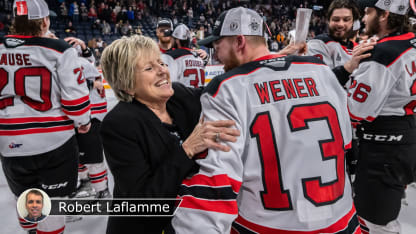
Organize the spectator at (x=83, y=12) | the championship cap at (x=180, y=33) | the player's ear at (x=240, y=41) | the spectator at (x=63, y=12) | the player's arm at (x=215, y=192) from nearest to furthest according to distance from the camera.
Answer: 1. the player's arm at (x=215, y=192)
2. the player's ear at (x=240, y=41)
3. the championship cap at (x=180, y=33)
4. the spectator at (x=63, y=12)
5. the spectator at (x=83, y=12)

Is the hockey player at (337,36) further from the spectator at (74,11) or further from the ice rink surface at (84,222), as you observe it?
the spectator at (74,11)

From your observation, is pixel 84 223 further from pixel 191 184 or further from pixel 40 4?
pixel 191 184

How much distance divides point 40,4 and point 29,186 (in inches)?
53.0

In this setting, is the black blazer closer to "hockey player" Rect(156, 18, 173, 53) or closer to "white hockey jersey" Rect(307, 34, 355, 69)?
"white hockey jersey" Rect(307, 34, 355, 69)

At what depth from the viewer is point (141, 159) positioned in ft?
4.30

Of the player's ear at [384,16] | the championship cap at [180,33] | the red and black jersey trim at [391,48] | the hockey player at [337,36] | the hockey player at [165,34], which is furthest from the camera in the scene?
the hockey player at [165,34]

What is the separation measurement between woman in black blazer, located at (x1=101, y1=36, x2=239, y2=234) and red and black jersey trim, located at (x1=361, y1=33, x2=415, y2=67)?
1239 millimetres

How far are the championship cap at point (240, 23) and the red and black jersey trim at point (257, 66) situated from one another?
0.16m

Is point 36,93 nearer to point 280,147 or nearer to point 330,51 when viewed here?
point 280,147

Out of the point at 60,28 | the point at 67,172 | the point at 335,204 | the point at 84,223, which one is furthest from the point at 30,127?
the point at 60,28

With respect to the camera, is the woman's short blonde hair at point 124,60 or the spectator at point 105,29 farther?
the spectator at point 105,29

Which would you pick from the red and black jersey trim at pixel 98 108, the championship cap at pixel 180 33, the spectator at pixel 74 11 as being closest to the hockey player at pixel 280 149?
the red and black jersey trim at pixel 98 108

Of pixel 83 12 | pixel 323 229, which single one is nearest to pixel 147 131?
pixel 323 229

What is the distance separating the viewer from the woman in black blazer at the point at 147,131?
4.13 ft
